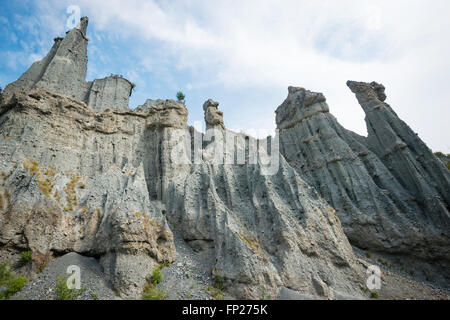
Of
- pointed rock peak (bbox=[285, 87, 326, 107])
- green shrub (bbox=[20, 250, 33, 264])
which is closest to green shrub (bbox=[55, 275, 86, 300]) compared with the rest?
green shrub (bbox=[20, 250, 33, 264])

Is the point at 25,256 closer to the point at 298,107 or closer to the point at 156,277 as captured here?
the point at 156,277

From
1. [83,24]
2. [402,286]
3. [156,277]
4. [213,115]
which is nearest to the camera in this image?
[156,277]

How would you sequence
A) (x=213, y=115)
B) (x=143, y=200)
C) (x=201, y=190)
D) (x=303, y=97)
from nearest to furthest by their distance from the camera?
(x=143, y=200) → (x=201, y=190) → (x=213, y=115) → (x=303, y=97)

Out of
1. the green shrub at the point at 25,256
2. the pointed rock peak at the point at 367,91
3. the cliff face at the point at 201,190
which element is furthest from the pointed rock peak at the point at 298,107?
the green shrub at the point at 25,256

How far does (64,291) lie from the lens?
10398mm

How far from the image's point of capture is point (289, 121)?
30531 mm

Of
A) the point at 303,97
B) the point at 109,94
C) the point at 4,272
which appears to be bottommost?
the point at 4,272

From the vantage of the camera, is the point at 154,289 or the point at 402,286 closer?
the point at 154,289

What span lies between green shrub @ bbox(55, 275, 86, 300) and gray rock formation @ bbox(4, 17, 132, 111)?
739 inches

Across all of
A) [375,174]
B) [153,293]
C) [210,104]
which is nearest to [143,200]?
[153,293]

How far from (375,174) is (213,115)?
18765 millimetres

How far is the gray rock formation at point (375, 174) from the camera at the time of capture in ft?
58.3
